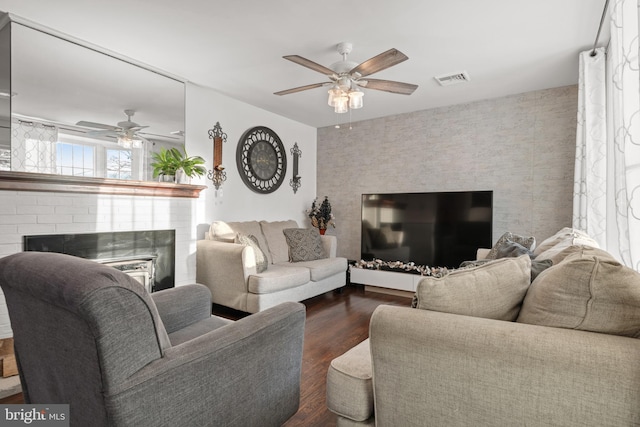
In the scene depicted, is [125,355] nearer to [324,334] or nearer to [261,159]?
[324,334]

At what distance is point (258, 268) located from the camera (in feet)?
11.4

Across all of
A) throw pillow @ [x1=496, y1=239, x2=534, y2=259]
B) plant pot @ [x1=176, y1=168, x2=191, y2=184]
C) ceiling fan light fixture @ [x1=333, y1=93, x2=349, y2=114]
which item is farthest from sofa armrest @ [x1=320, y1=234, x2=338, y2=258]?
throw pillow @ [x1=496, y1=239, x2=534, y2=259]

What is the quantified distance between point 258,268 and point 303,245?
97 centimetres

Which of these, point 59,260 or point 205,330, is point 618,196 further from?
point 59,260

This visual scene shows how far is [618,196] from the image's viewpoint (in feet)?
4.60

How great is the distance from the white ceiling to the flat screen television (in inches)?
53.9

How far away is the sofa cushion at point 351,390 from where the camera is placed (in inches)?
46.3

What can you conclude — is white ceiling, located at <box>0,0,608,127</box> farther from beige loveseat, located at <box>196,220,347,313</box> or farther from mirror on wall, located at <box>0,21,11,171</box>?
beige loveseat, located at <box>196,220,347,313</box>

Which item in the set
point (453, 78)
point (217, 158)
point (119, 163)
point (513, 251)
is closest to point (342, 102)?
point (453, 78)

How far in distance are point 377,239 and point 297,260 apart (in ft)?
3.79

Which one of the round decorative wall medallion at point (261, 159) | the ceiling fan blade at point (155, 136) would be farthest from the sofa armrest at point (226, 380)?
the round decorative wall medallion at point (261, 159)

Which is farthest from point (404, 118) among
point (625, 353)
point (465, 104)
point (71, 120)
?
point (625, 353)

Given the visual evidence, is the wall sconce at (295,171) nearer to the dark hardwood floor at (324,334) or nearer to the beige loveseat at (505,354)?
the dark hardwood floor at (324,334)

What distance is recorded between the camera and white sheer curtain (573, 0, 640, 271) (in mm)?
1170
